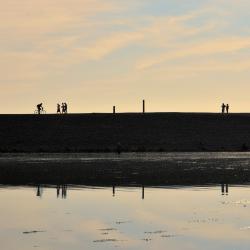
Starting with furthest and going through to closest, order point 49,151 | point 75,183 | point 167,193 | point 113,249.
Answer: point 49,151 < point 75,183 < point 167,193 < point 113,249

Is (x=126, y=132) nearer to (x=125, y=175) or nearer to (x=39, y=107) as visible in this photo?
(x=39, y=107)

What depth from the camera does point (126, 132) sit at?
82.5 m

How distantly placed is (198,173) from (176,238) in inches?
818

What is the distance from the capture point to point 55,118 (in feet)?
289

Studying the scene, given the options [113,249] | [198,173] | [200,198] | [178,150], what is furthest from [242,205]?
[178,150]

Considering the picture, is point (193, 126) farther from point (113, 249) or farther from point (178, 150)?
point (113, 249)

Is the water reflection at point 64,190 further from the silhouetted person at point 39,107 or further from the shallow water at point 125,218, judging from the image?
the silhouetted person at point 39,107

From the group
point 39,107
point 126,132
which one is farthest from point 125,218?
point 39,107

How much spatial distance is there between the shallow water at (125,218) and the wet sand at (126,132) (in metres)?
46.0

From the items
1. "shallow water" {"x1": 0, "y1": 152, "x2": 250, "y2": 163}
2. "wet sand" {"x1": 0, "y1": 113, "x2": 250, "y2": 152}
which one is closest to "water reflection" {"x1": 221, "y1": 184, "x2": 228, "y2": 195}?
"shallow water" {"x1": 0, "y1": 152, "x2": 250, "y2": 163}

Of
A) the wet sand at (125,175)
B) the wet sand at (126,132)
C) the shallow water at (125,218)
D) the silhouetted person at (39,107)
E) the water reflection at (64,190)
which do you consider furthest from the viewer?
the silhouetted person at (39,107)

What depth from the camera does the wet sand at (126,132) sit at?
77250 mm

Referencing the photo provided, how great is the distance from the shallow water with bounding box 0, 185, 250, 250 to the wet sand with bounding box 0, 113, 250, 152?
1811 inches

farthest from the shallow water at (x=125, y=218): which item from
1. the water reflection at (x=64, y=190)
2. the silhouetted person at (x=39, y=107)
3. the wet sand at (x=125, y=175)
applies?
the silhouetted person at (x=39, y=107)
